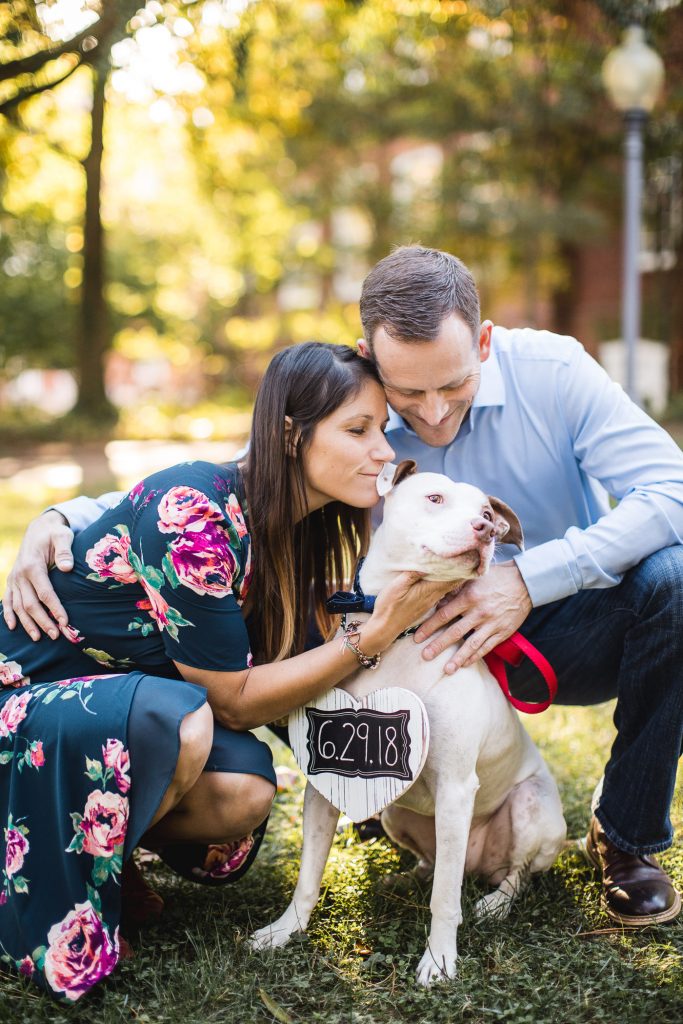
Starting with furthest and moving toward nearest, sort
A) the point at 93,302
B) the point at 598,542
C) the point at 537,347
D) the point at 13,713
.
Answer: the point at 93,302
the point at 537,347
the point at 598,542
the point at 13,713

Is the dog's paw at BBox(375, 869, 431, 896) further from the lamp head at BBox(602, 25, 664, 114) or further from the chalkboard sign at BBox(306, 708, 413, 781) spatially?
the lamp head at BBox(602, 25, 664, 114)

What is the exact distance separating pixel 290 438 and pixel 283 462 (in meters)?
0.08

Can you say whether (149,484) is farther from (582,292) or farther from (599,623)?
(582,292)

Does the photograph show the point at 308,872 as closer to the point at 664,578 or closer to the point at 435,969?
the point at 435,969

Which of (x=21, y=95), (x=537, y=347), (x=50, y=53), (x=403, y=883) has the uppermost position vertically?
(x=21, y=95)

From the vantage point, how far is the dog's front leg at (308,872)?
2.63m

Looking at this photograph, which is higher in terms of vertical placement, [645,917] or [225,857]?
[225,857]

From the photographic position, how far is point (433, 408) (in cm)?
284

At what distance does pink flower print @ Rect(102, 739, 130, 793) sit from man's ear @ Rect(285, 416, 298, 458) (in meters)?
0.89

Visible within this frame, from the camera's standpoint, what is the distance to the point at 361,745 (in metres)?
2.62

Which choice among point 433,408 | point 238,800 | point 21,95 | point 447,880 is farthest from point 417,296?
point 21,95

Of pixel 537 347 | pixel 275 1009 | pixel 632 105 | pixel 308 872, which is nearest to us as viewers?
pixel 275 1009

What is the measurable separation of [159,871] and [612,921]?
4.51 ft

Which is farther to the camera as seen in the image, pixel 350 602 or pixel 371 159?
pixel 371 159
